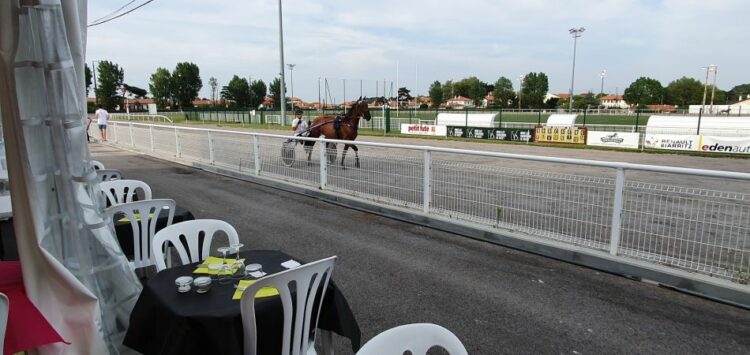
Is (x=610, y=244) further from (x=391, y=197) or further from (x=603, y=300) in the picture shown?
(x=391, y=197)

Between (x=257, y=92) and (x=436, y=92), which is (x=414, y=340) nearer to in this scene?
(x=257, y=92)

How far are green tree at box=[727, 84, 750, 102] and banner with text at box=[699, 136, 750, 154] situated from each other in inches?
4531

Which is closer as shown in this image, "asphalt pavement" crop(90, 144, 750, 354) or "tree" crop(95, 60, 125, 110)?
"asphalt pavement" crop(90, 144, 750, 354)

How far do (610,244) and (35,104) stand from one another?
551 cm

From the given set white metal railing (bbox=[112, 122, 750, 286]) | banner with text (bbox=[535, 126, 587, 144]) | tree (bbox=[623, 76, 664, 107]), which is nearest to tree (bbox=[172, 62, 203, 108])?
banner with text (bbox=[535, 126, 587, 144])

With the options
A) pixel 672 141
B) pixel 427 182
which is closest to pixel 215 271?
pixel 427 182

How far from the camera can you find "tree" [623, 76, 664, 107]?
105 metres

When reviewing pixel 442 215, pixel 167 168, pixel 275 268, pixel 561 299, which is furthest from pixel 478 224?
pixel 167 168

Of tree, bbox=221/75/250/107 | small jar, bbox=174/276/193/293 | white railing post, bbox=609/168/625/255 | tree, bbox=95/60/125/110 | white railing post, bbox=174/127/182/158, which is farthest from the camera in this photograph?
tree, bbox=221/75/250/107

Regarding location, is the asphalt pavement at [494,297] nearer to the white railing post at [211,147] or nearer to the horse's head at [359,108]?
the white railing post at [211,147]

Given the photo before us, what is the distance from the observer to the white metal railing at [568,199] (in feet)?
15.0

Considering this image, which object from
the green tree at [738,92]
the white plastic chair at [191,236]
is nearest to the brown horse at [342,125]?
the white plastic chair at [191,236]

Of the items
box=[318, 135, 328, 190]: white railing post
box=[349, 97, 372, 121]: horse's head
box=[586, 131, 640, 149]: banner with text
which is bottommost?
box=[586, 131, 640, 149]: banner with text

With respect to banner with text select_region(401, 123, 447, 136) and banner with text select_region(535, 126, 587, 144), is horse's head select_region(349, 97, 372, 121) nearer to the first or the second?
banner with text select_region(535, 126, 587, 144)
